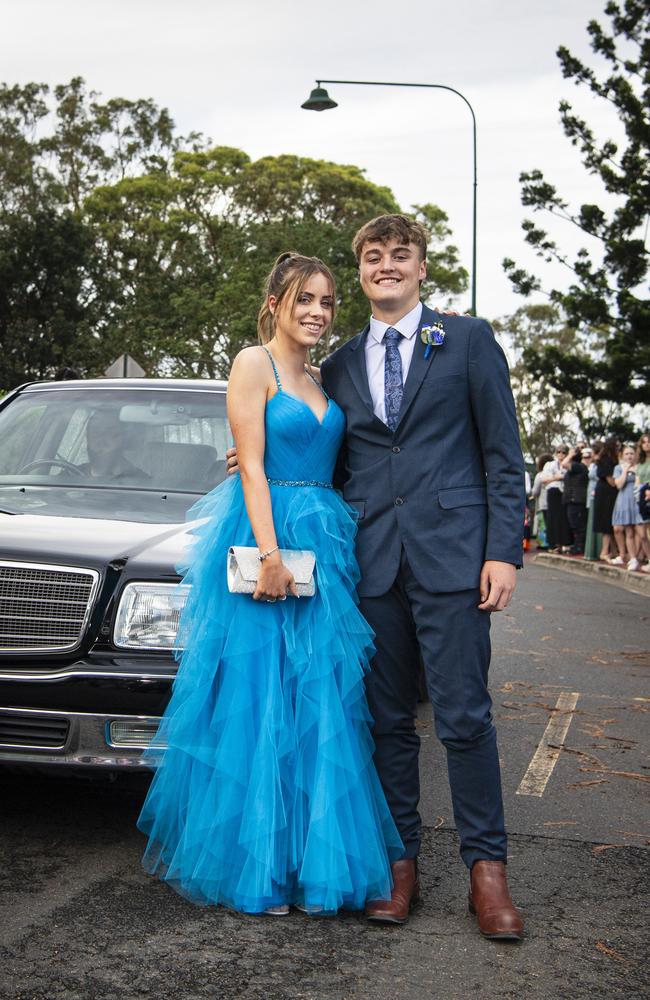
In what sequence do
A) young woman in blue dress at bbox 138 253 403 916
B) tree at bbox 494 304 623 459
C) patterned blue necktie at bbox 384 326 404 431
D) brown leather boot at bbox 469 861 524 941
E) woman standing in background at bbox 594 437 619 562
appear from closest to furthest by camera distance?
brown leather boot at bbox 469 861 524 941 → young woman in blue dress at bbox 138 253 403 916 → patterned blue necktie at bbox 384 326 404 431 → woman standing in background at bbox 594 437 619 562 → tree at bbox 494 304 623 459

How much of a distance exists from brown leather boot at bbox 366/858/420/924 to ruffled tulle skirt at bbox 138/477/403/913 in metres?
0.03

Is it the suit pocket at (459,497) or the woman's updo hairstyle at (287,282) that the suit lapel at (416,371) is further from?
the woman's updo hairstyle at (287,282)

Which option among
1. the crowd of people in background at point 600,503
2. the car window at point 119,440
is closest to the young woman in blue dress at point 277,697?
the car window at point 119,440

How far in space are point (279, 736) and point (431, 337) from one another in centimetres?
133

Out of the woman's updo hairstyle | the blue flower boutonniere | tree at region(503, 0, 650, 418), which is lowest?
the blue flower boutonniere

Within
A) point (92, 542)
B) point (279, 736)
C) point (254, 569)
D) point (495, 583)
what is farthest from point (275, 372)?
point (279, 736)

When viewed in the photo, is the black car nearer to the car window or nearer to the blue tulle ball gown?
the blue tulle ball gown

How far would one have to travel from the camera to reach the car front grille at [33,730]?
4051 mm

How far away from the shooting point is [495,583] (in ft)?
12.4

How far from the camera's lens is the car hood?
4.16m

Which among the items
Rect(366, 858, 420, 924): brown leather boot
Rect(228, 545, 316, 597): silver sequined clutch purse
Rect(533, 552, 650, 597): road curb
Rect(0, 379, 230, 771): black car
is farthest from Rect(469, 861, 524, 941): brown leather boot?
Rect(533, 552, 650, 597): road curb

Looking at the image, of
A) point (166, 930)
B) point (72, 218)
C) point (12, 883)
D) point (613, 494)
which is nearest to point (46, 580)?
point (12, 883)

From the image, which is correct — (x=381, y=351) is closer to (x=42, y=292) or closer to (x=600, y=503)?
(x=600, y=503)

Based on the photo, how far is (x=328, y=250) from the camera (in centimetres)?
3934
